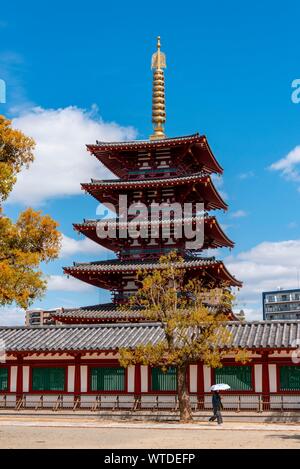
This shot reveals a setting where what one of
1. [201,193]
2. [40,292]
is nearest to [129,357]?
[40,292]

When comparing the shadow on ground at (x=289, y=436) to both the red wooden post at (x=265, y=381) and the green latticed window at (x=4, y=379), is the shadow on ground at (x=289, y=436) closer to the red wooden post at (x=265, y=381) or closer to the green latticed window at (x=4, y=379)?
the red wooden post at (x=265, y=381)

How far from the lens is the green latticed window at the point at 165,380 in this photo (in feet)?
101

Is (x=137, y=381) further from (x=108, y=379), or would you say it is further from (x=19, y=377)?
(x=19, y=377)

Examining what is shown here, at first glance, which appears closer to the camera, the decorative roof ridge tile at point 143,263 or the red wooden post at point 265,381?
the red wooden post at point 265,381

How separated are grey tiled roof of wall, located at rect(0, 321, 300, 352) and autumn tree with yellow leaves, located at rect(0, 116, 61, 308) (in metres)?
3.26

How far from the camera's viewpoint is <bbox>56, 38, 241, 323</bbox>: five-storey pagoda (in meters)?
37.5

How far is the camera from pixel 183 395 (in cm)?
2733

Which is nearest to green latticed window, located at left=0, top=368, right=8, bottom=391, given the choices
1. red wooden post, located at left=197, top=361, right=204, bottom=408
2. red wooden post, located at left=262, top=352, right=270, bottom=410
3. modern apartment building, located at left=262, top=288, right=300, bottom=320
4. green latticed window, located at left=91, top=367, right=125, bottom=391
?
green latticed window, located at left=91, top=367, right=125, bottom=391

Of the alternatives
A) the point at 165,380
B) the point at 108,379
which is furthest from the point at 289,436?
the point at 108,379

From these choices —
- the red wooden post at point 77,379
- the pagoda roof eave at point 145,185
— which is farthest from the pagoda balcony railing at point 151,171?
the red wooden post at point 77,379

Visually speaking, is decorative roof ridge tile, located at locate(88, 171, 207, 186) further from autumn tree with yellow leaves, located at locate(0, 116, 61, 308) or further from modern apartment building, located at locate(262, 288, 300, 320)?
modern apartment building, located at locate(262, 288, 300, 320)

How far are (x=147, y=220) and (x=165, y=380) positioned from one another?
11.3m

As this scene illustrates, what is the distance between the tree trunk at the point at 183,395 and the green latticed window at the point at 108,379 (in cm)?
461
